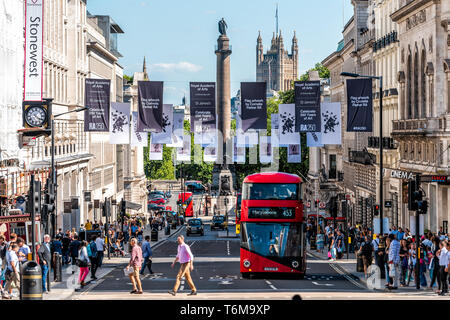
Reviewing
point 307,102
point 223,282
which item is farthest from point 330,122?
point 223,282

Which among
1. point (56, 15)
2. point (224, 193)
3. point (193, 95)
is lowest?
point (224, 193)

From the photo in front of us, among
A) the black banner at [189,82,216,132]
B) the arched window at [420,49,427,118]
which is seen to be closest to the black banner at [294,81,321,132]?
the black banner at [189,82,216,132]

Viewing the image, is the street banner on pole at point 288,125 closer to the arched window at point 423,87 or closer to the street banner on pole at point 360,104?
the arched window at point 423,87

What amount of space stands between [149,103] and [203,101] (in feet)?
15.9

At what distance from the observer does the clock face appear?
4609 cm

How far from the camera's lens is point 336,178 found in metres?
99.1

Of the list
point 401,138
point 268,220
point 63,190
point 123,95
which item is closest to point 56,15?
point 63,190

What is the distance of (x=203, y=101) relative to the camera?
55.8m

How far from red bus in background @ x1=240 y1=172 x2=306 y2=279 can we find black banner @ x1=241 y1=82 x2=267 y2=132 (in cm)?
2280

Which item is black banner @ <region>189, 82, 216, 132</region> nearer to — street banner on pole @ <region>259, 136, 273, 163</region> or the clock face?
the clock face

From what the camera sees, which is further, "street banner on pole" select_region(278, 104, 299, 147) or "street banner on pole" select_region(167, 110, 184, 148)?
"street banner on pole" select_region(167, 110, 184, 148)

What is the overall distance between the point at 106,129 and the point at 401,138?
17.6m

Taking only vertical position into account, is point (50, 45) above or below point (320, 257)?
above
